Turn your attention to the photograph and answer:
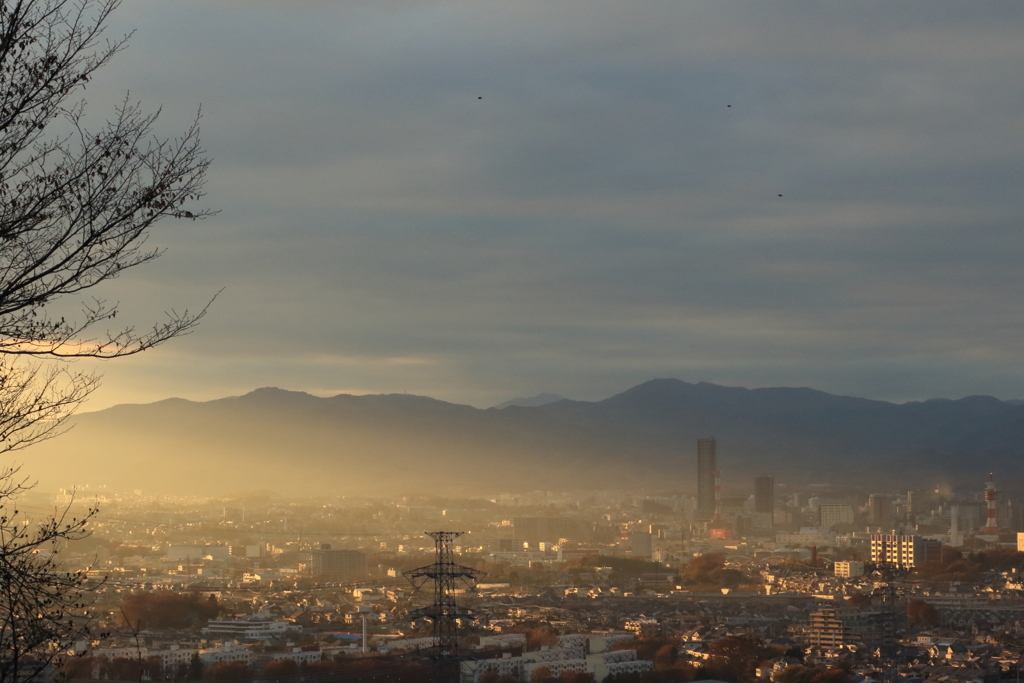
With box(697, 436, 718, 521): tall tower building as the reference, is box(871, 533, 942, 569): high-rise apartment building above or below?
below

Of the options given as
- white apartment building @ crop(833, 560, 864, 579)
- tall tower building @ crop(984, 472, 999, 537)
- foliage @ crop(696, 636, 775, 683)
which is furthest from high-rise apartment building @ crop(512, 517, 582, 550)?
foliage @ crop(696, 636, 775, 683)

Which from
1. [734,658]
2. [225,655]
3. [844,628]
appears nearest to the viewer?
[225,655]

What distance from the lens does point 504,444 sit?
114 metres

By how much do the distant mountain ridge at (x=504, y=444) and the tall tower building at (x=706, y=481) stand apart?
1380 centimetres

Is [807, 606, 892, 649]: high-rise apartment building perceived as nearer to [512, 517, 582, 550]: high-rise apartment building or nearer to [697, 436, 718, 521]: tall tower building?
[512, 517, 582, 550]: high-rise apartment building

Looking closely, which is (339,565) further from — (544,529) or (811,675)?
(811,675)

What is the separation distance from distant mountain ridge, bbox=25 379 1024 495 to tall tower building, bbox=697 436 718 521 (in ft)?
45.3

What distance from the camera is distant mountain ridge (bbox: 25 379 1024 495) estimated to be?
94.1m

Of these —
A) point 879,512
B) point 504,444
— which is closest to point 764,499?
point 879,512

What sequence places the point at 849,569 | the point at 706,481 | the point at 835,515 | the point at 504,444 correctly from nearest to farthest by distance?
the point at 849,569 < the point at 835,515 < the point at 706,481 < the point at 504,444

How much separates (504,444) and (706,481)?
31.1 m

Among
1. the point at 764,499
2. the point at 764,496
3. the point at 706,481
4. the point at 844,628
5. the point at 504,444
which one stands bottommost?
the point at 844,628

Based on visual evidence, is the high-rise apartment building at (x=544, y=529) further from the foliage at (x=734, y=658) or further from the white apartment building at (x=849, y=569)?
the foliage at (x=734, y=658)

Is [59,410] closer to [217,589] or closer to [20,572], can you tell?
[20,572]
